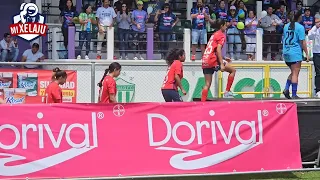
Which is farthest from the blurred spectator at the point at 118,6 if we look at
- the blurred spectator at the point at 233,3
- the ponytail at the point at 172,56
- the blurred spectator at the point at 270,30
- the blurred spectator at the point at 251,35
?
the ponytail at the point at 172,56

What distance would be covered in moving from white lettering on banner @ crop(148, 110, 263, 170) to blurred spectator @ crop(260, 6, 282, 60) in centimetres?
1045

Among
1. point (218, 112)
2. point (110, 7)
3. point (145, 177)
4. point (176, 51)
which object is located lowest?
point (145, 177)

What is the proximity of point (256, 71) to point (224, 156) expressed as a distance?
9.13 meters

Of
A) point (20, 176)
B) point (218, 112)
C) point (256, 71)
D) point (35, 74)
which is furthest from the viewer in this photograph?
point (256, 71)

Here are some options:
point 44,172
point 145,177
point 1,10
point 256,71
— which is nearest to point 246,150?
point 145,177

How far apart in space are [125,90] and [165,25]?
309cm

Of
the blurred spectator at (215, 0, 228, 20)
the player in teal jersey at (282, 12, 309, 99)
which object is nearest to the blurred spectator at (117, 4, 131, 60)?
the blurred spectator at (215, 0, 228, 20)

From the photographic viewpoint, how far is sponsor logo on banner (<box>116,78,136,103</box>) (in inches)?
691

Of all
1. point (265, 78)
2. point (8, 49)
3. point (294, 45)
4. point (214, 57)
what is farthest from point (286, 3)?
point (214, 57)

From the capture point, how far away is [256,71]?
63.3 feet

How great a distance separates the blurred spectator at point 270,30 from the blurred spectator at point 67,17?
5.44 meters

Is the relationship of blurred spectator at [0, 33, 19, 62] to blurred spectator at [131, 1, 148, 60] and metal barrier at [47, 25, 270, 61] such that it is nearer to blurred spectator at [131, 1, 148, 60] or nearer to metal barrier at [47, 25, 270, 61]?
metal barrier at [47, 25, 270, 61]

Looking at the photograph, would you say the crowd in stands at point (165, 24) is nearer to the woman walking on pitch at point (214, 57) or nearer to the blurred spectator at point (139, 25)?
the blurred spectator at point (139, 25)

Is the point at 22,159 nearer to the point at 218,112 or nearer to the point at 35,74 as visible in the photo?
the point at 218,112
